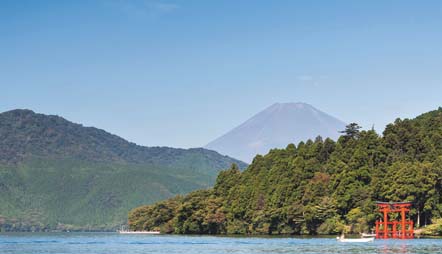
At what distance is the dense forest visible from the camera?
10888cm

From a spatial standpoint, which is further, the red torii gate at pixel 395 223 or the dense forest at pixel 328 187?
the dense forest at pixel 328 187

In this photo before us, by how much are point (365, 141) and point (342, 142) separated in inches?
394

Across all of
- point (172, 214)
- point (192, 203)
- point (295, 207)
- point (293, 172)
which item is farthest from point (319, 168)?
point (172, 214)

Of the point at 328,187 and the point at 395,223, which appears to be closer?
the point at 395,223

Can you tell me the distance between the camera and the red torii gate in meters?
101

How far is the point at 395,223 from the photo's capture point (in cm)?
10312

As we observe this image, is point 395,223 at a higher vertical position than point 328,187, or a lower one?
lower

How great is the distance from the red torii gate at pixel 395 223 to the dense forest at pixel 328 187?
268cm

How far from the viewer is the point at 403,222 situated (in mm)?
101125

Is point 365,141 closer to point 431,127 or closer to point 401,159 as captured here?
point 401,159

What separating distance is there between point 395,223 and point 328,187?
16885mm

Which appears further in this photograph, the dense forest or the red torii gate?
the dense forest

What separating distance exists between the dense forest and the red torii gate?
268 centimetres

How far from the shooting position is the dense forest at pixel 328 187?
357ft
